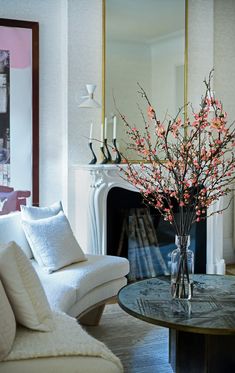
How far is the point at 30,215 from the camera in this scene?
13.0 ft

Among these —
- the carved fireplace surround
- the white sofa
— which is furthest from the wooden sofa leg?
the carved fireplace surround

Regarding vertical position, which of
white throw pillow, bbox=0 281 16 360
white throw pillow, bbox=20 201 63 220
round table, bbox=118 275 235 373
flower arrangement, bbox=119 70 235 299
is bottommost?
round table, bbox=118 275 235 373

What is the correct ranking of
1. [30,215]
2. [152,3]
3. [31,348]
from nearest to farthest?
[31,348] → [30,215] → [152,3]

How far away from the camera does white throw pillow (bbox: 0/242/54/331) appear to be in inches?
95.8

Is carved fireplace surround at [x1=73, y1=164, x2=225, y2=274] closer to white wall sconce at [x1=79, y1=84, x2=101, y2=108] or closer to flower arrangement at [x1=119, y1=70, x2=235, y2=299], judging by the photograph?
white wall sconce at [x1=79, y1=84, x2=101, y2=108]

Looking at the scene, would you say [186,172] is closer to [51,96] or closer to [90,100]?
[90,100]

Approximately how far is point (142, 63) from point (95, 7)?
0.67m

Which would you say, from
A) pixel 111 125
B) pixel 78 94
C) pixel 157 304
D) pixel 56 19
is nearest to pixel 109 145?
pixel 111 125

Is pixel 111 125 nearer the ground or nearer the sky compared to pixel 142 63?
nearer the ground

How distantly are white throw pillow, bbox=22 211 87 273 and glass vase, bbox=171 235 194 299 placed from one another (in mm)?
946

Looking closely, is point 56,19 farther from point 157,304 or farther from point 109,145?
point 157,304

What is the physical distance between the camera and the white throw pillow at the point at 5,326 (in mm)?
2227

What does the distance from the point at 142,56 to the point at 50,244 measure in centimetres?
231

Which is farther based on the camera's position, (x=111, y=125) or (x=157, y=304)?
(x=111, y=125)
